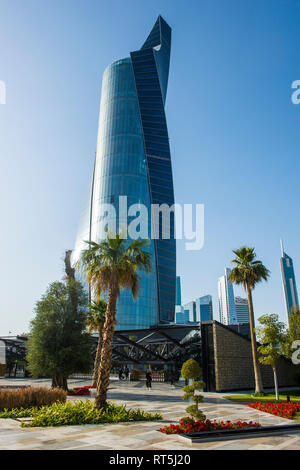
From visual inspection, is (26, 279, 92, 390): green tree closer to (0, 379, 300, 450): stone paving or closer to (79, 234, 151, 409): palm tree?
(79, 234, 151, 409): palm tree

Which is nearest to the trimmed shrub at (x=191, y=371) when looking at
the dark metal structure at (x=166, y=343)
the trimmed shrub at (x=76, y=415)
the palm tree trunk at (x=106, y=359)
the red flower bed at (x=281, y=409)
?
the trimmed shrub at (x=76, y=415)

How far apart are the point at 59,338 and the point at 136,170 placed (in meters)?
97.5

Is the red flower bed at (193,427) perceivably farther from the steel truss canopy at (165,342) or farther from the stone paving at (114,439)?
the steel truss canopy at (165,342)

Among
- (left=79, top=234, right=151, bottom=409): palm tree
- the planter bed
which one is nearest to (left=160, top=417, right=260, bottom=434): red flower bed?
the planter bed

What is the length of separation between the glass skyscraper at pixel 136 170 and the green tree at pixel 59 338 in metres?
76.5

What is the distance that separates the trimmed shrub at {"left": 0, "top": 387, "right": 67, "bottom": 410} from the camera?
741 inches

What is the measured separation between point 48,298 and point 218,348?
17.7 meters

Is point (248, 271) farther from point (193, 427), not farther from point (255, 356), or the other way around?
point (193, 427)

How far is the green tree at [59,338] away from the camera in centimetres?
2794

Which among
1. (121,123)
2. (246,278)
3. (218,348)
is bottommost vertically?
(218,348)
